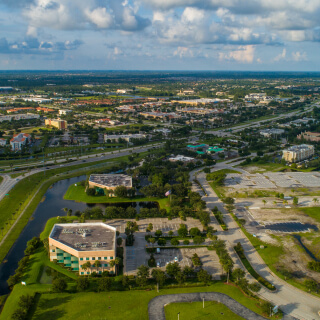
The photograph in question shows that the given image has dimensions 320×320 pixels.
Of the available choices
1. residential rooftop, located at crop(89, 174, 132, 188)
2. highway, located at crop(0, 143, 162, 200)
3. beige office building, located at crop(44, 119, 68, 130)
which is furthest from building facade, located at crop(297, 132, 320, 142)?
beige office building, located at crop(44, 119, 68, 130)

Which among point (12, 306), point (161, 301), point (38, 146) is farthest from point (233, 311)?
point (38, 146)

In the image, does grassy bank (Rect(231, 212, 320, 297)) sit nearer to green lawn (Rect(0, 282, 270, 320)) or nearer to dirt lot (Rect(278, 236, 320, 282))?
dirt lot (Rect(278, 236, 320, 282))

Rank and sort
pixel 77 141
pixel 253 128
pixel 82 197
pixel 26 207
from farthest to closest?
pixel 253 128 < pixel 77 141 < pixel 82 197 < pixel 26 207

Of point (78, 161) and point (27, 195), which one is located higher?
point (78, 161)

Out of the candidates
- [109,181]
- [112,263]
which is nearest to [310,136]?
[109,181]

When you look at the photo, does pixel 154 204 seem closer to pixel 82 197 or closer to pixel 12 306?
pixel 82 197

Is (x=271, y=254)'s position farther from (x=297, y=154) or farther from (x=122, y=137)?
(x=122, y=137)
